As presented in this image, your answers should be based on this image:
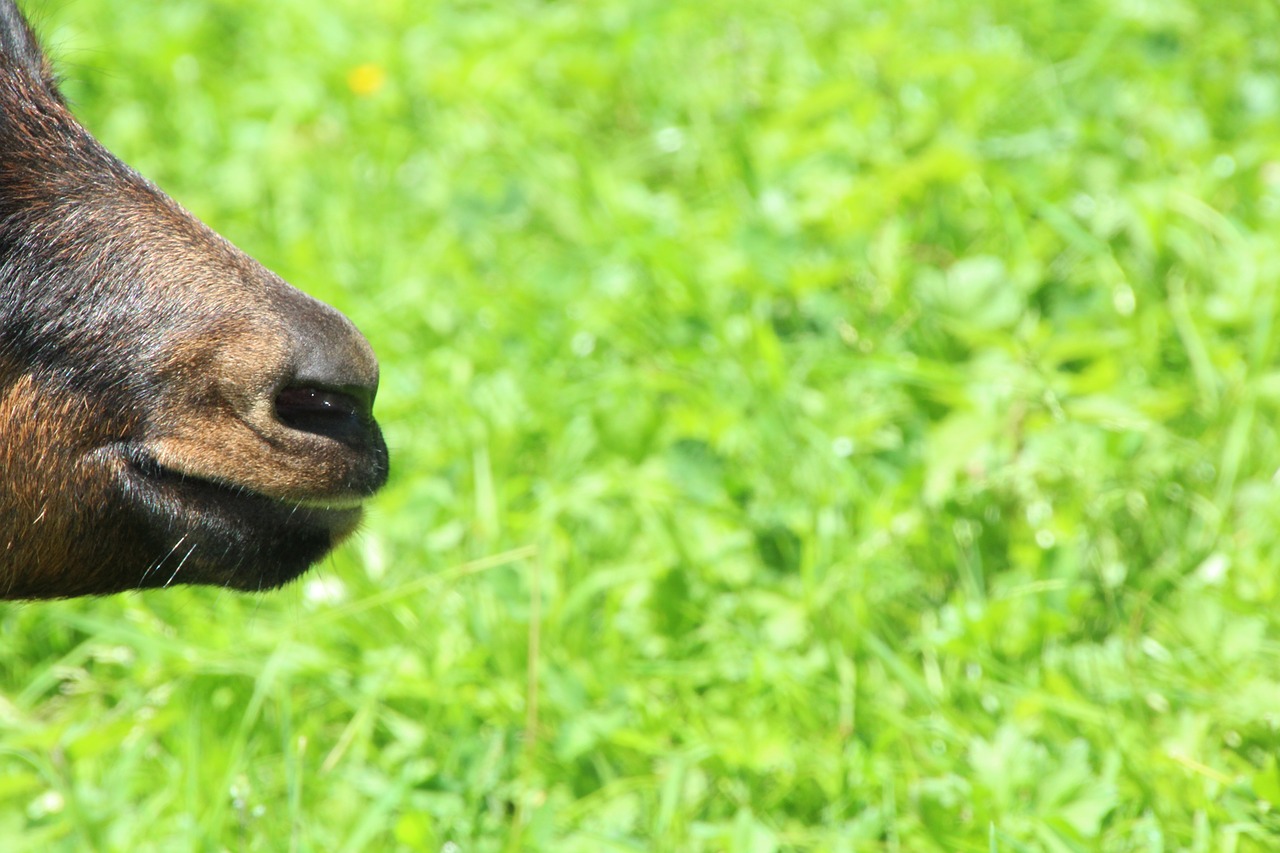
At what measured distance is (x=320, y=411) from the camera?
2539 millimetres

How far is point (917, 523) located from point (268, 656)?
1569 mm

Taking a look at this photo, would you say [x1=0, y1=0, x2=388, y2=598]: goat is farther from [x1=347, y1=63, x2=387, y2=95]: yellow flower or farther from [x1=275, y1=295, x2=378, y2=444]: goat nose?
[x1=347, y1=63, x2=387, y2=95]: yellow flower

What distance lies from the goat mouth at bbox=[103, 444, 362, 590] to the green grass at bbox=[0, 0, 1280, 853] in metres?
0.48

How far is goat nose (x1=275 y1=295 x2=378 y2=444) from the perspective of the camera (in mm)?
2510

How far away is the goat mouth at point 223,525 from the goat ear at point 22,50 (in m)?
0.89

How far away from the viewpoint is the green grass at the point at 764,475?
3.06 metres

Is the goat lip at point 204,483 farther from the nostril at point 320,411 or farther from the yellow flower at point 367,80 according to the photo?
the yellow flower at point 367,80

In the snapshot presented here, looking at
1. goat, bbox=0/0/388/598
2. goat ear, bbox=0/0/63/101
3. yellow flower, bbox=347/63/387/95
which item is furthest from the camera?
yellow flower, bbox=347/63/387/95

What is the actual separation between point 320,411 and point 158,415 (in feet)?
0.89

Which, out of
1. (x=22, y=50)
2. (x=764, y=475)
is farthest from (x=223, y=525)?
(x=764, y=475)

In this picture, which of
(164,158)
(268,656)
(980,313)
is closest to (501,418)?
(268,656)

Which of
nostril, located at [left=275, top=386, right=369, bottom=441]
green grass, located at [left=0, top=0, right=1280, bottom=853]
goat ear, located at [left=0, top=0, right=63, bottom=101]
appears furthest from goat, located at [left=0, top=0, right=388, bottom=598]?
green grass, located at [left=0, top=0, right=1280, bottom=853]

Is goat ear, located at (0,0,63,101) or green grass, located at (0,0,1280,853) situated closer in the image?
goat ear, located at (0,0,63,101)

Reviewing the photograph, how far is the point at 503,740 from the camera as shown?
328cm
